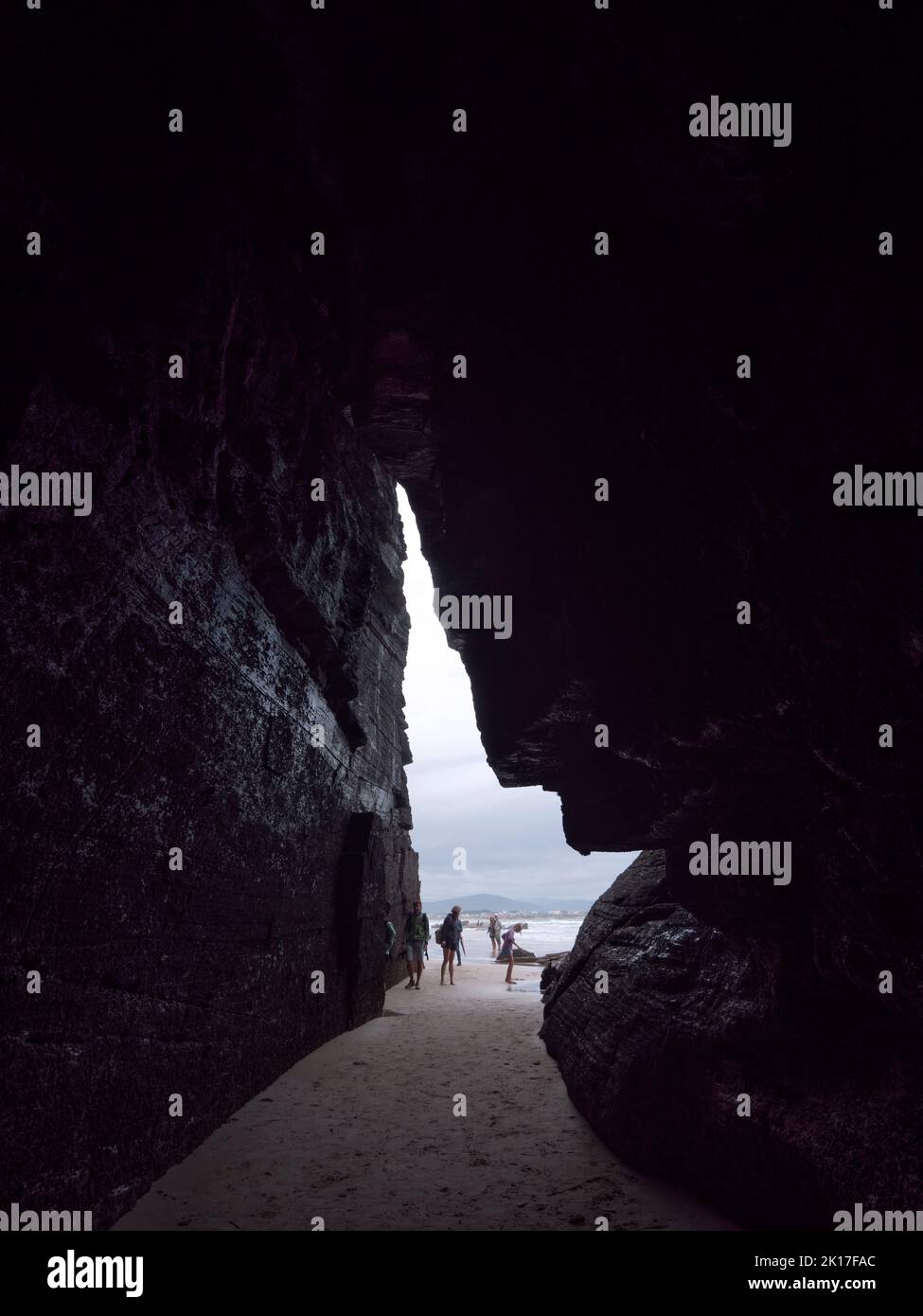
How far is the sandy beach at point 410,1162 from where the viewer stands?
4398 mm

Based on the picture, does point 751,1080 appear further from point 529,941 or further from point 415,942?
point 529,941

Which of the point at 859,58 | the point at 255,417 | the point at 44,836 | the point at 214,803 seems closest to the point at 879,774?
the point at 859,58

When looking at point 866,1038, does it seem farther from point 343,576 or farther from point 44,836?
point 343,576

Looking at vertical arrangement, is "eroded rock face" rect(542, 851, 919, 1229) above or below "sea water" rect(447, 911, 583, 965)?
above

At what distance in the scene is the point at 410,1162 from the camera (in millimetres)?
5332

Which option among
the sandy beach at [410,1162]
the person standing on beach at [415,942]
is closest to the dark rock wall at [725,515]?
the sandy beach at [410,1162]

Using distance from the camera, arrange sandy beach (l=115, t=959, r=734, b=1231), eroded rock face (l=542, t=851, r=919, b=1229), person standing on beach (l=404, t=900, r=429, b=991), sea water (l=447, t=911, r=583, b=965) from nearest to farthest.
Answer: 1. eroded rock face (l=542, t=851, r=919, b=1229)
2. sandy beach (l=115, t=959, r=734, b=1231)
3. person standing on beach (l=404, t=900, r=429, b=991)
4. sea water (l=447, t=911, r=583, b=965)

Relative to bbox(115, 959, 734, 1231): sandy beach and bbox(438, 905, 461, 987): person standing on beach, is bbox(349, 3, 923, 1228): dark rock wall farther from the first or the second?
bbox(438, 905, 461, 987): person standing on beach

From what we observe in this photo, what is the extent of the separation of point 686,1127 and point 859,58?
7.30 m

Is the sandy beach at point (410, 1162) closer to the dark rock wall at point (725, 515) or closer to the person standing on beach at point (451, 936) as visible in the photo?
the dark rock wall at point (725, 515)

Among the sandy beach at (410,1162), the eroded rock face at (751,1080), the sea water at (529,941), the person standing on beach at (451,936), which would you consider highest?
the eroded rock face at (751,1080)

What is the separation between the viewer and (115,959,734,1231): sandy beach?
14.4 ft

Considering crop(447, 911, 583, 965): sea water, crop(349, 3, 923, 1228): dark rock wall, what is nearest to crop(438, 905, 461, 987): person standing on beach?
crop(447, 911, 583, 965): sea water

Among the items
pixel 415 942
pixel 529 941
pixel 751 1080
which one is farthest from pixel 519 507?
pixel 529 941
